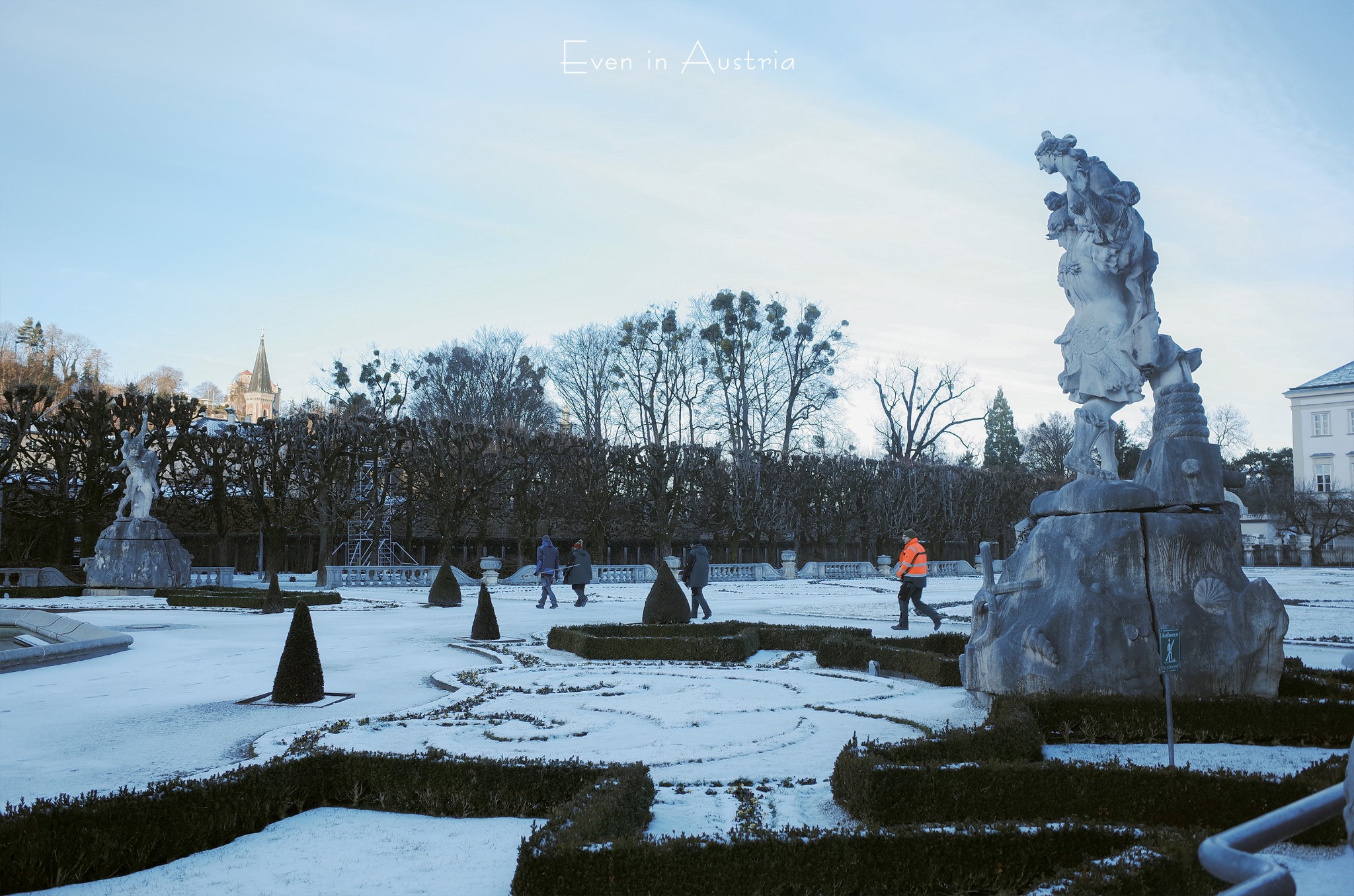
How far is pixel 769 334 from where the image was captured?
4562 cm

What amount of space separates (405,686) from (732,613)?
1041 centimetres

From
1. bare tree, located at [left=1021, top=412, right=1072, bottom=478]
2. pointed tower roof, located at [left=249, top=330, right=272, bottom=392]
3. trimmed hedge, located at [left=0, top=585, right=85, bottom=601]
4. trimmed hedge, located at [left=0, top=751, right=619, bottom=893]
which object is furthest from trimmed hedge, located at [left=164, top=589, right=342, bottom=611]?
pointed tower roof, located at [left=249, top=330, right=272, bottom=392]

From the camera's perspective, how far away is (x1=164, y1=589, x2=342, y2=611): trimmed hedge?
21953 mm

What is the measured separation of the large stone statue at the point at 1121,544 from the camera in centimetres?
774

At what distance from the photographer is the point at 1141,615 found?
7.77 metres

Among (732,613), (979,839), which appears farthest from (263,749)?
(732,613)

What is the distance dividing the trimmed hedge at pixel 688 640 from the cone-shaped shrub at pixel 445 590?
9.23 metres

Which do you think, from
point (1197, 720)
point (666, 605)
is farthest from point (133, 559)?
point (1197, 720)

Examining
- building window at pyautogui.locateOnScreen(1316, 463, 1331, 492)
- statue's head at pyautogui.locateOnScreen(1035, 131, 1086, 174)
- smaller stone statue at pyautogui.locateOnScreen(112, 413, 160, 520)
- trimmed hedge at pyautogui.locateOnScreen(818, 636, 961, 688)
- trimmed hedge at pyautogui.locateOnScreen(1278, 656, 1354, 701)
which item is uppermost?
statue's head at pyautogui.locateOnScreen(1035, 131, 1086, 174)

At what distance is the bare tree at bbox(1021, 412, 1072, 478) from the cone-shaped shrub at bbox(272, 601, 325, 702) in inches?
2054

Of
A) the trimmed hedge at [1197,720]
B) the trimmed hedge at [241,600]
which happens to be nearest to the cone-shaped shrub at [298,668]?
the trimmed hedge at [1197,720]

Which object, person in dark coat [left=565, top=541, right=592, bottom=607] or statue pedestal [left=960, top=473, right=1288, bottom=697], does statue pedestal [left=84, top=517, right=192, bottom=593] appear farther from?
statue pedestal [left=960, top=473, right=1288, bottom=697]

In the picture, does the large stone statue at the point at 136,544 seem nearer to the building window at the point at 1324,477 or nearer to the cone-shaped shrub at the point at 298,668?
the cone-shaped shrub at the point at 298,668

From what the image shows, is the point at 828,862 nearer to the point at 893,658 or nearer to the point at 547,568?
the point at 893,658
